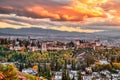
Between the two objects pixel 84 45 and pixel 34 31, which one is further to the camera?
pixel 34 31

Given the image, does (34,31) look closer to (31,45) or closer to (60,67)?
(31,45)

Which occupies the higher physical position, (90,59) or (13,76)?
(13,76)

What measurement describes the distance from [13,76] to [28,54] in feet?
181

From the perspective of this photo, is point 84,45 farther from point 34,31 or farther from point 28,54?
point 34,31

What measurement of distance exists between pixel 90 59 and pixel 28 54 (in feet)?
50.9

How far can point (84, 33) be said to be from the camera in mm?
191750

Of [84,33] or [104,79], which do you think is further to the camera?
[84,33]

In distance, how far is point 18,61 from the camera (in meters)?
65.6

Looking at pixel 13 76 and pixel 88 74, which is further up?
pixel 13 76

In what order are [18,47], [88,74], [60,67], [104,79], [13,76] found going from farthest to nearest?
[18,47]
[60,67]
[88,74]
[104,79]
[13,76]

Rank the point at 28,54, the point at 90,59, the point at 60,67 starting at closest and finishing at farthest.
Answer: the point at 60,67 → the point at 90,59 → the point at 28,54

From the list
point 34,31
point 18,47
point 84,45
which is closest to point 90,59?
point 18,47

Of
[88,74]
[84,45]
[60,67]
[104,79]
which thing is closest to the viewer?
[104,79]

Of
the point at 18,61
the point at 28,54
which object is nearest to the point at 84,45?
the point at 28,54
